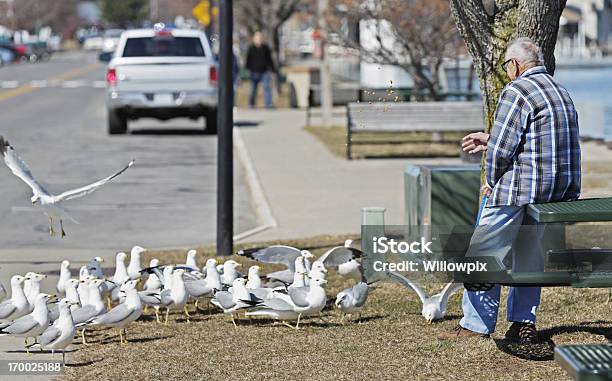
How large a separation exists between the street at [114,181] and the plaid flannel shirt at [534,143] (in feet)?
19.6

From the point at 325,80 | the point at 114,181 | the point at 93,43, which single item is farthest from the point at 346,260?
the point at 93,43

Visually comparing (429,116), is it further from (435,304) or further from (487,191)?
(487,191)

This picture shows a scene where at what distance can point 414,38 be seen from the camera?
843 inches

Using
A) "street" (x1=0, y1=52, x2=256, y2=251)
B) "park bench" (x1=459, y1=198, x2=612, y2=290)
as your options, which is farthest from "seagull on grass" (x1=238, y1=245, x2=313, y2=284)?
"street" (x1=0, y1=52, x2=256, y2=251)

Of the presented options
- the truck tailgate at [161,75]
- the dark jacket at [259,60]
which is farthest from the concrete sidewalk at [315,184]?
the dark jacket at [259,60]

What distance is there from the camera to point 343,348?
7.40 meters

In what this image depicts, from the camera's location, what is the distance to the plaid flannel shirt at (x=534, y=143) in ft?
22.0

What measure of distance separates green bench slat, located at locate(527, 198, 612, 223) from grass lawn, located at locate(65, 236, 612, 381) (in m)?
0.82

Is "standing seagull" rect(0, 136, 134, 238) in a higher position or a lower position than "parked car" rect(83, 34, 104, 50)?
higher

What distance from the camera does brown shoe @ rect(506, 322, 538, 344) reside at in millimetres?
7102

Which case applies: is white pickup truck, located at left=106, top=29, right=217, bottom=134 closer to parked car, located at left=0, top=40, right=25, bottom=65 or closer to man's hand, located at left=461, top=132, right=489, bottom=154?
man's hand, located at left=461, top=132, right=489, bottom=154

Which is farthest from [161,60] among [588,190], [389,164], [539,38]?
[539,38]

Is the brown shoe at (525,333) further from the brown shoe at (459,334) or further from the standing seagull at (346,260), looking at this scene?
the standing seagull at (346,260)

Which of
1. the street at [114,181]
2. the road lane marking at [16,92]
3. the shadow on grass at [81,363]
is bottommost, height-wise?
the road lane marking at [16,92]
